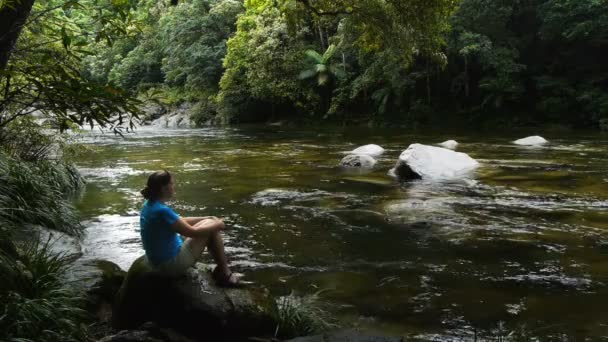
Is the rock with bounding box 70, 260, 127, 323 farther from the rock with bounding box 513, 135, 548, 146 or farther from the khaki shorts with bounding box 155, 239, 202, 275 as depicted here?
the rock with bounding box 513, 135, 548, 146

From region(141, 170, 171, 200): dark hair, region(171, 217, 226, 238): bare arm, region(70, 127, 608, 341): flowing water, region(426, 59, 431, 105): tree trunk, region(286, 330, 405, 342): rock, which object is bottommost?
region(70, 127, 608, 341): flowing water

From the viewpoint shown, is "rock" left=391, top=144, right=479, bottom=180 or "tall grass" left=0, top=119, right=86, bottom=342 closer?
"tall grass" left=0, top=119, right=86, bottom=342

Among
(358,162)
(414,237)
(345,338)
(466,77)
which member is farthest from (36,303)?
(466,77)

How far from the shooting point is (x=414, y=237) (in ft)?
22.4

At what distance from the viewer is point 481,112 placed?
81.8ft

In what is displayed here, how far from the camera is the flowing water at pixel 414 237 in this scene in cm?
Answer: 455

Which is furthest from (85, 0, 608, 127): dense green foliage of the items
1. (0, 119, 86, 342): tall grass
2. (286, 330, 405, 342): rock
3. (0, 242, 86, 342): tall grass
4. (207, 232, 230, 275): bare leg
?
(0, 242, 86, 342): tall grass

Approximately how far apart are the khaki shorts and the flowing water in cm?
123

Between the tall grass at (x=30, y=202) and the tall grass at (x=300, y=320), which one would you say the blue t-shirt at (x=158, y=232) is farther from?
the tall grass at (x=30, y=202)

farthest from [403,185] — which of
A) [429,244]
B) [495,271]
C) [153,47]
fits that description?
[153,47]

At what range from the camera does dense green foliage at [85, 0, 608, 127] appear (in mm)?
19781

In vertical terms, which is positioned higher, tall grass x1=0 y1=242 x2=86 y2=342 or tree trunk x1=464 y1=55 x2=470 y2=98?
tree trunk x1=464 y1=55 x2=470 y2=98

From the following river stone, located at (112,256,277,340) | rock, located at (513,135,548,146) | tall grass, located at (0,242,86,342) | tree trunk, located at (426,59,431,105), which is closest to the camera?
tall grass, located at (0,242,86,342)

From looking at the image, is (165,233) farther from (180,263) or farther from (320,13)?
(320,13)
